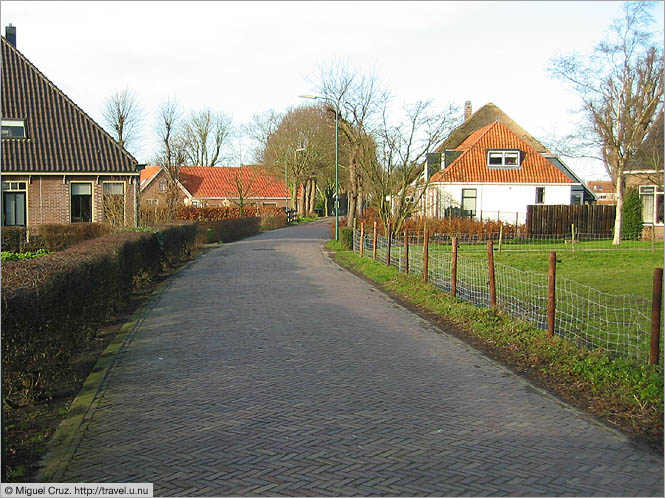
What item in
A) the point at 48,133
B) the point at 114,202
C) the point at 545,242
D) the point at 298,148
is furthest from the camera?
the point at 298,148

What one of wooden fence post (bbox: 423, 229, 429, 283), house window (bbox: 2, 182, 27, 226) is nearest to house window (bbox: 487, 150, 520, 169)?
house window (bbox: 2, 182, 27, 226)

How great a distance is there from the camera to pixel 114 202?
2689cm

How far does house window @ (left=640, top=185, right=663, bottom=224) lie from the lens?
3767 centimetres

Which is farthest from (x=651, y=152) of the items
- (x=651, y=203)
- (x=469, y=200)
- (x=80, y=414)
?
(x=80, y=414)

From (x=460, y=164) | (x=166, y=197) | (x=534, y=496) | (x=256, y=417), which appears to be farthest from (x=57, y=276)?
(x=460, y=164)

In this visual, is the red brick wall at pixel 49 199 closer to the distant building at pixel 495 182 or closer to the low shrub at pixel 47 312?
the low shrub at pixel 47 312

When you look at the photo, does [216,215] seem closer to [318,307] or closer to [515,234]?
[515,234]

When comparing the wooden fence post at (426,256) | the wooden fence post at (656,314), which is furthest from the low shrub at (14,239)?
the wooden fence post at (656,314)

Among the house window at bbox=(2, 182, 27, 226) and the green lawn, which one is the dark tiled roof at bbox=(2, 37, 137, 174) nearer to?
the house window at bbox=(2, 182, 27, 226)

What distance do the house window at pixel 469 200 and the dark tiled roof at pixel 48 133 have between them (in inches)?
786

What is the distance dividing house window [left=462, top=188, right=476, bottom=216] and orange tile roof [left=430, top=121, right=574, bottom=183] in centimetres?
58

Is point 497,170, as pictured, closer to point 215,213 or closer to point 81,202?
point 215,213

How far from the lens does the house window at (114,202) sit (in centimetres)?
2644

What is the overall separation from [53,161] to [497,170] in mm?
25217
